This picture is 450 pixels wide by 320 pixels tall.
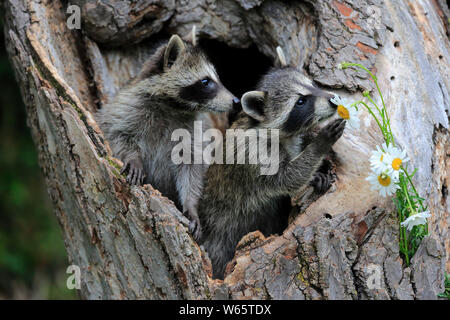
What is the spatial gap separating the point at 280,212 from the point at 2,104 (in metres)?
5.44

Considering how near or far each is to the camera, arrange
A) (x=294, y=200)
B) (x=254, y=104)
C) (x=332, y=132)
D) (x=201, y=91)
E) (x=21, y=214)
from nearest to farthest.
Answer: (x=332, y=132) → (x=294, y=200) → (x=254, y=104) → (x=201, y=91) → (x=21, y=214)

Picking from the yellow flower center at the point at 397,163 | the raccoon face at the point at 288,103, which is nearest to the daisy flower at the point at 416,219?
the yellow flower center at the point at 397,163

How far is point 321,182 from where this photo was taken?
4195 mm

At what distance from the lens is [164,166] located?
498 centimetres

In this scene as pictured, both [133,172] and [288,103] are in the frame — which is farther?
[288,103]

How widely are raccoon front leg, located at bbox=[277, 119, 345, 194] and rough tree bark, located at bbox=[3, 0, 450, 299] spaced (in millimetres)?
153

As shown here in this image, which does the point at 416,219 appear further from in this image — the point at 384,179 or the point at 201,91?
the point at 201,91

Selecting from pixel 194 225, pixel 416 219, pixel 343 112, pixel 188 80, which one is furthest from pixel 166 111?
pixel 416 219

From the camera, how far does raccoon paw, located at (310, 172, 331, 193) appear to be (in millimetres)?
4133

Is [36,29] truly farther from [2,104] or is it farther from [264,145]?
[2,104]

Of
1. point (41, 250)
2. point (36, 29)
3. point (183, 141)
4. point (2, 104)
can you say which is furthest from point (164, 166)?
point (2, 104)

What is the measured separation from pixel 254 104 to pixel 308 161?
2.25 ft

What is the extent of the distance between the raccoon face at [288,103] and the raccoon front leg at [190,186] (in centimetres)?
80

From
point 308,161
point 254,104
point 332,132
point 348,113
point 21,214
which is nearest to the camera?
point 348,113
